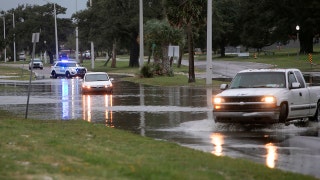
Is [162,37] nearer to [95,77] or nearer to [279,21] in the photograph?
[95,77]

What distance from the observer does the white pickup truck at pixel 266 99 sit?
54.3ft

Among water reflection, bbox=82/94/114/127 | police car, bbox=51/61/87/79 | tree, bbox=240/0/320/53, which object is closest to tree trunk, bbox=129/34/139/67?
tree, bbox=240/0/320/53

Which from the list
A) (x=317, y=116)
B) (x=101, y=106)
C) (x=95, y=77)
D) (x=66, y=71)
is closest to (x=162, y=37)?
(x=95, y=77)

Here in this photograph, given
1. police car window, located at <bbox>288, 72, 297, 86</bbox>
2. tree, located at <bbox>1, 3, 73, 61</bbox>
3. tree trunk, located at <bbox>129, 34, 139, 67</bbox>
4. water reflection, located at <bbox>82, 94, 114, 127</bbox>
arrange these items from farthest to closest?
tree, located at <bbox>1, 3, 73, 61</bbox>, tree trunk, located at <bbox>129, 34, 139, 67</bbox>, water reflection, located at <bbox>82, 94, 114, 127</bbox>, police car window, located at <bbox>288, 72, 297, 86</bbox>

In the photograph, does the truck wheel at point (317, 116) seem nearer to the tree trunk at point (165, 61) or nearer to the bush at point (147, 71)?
the tree trunk at point (165, 61)

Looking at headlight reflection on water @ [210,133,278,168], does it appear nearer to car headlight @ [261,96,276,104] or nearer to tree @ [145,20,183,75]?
car headlight @ [261,96,276,104]

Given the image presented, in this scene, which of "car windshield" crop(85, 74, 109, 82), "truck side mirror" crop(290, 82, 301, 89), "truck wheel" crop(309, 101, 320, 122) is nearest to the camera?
"truck side mirror" crop(290, 82, 301, 89)

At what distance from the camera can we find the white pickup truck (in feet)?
54.3

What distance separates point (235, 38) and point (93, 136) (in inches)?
3802

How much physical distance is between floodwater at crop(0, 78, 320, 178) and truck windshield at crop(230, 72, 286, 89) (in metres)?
1.23

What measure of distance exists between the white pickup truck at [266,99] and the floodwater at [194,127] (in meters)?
0.39

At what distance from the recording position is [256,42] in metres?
96.1

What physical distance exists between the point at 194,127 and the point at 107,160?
795 centimetres

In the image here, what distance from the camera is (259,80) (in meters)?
18.2
